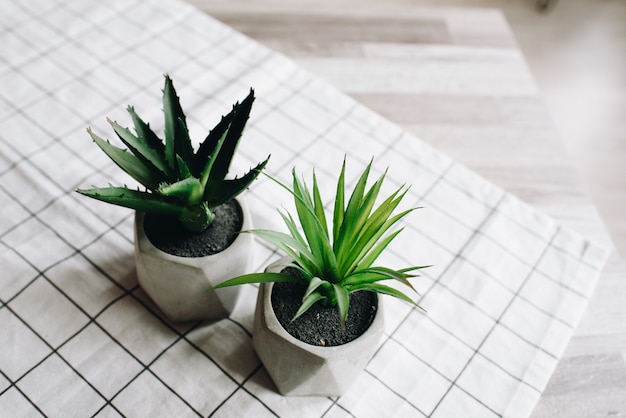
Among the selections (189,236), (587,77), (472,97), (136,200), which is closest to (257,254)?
(189,236)

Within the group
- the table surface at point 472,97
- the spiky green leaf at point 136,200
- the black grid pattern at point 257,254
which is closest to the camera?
the spiky green leaf at point 136,200

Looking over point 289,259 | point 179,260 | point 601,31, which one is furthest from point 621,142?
point 179,260

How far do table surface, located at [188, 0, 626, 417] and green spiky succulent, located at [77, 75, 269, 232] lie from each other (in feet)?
1.76

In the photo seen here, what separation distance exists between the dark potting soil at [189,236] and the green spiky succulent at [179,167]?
0.01 meters

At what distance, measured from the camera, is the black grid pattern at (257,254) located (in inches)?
29.4

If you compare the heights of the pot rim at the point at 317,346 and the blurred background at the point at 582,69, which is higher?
the pot rim at the point at 317,346

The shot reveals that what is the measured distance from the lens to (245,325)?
0.80 m

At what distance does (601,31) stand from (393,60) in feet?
2.63

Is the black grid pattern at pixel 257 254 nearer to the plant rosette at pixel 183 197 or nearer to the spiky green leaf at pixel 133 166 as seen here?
the plant rosette at pixel 183 197

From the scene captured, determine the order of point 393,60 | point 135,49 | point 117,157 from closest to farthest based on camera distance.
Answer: point 117,157
point 135,49
point 393,60

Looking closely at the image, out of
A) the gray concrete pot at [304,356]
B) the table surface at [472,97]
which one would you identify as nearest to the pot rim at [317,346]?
the gray concrete pot at [304,356]

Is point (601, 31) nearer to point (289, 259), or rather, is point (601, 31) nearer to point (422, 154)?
point (422, 154)

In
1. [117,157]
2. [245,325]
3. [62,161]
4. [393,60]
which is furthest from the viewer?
[393,60]

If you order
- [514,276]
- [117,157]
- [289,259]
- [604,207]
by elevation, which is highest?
[117,157]
